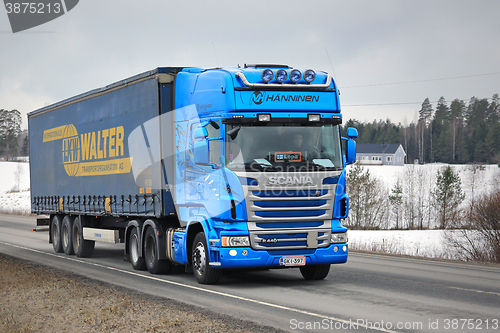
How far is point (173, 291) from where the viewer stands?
36.2ft

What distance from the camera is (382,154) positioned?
13812cm

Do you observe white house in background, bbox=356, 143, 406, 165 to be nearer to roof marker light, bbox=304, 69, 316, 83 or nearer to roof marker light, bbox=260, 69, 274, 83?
roof marker light, bbox=304, 69, 316, 83

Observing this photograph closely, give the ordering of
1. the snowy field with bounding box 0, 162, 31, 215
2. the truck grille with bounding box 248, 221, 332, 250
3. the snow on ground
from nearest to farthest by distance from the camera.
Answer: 1. the truck grille with bounding box 248, 221, 332, 250
2. the snowy field with bounding box 0, 162, 31, 215
3. the snow on ground

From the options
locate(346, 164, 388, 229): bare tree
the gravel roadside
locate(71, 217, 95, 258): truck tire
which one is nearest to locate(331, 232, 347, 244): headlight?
the gravel roadside

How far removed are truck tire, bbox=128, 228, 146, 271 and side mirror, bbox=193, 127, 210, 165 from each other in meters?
4.03

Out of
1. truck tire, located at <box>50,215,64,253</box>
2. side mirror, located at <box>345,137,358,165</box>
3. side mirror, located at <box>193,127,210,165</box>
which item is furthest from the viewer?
truck tire, located at <box>50,215,64,253</box>

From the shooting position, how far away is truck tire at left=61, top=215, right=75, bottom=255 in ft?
61.8

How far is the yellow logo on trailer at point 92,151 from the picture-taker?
15.2 meters

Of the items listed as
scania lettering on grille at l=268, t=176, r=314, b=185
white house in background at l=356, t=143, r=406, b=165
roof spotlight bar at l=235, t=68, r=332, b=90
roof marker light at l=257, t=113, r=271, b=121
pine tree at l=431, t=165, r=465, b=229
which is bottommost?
pine tree at l=431, t=165, r=465, b=229

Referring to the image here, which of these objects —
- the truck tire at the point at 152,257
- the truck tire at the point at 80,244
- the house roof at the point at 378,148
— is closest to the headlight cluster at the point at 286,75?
the truck tire at the point at 152,257

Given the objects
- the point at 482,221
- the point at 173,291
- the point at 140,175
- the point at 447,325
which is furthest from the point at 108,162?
the point at 482,221

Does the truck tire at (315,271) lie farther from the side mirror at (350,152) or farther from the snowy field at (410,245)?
the snowy field at (410,245)

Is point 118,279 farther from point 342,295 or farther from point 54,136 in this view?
point 54,136

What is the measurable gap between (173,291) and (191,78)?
454 centimetres
